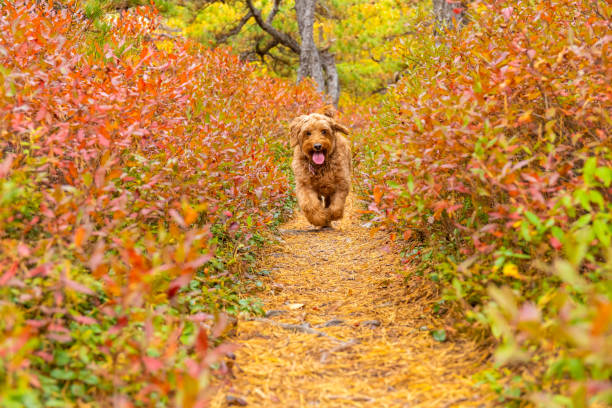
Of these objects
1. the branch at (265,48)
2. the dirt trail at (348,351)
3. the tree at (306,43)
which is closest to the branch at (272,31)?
the tree at (306,43)

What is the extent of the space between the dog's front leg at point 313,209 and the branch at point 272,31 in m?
11.9

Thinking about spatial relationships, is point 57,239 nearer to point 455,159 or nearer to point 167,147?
point 167,147

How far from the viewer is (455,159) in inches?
100

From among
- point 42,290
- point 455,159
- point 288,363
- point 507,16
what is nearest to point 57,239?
point 42,290

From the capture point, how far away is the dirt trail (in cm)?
225

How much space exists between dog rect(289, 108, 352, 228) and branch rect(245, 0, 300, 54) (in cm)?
1130

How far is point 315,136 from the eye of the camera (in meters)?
6.81

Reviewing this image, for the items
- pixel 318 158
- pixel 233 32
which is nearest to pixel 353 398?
pixel 318 158

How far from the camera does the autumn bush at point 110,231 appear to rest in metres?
1.80

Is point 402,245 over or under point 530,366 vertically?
over

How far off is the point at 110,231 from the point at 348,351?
146 cm

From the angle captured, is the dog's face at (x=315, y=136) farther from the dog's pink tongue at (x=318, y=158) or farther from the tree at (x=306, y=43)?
the tree at (x=306, y=43)

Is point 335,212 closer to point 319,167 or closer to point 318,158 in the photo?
point 319,167

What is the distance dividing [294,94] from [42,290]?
834 centimetres
